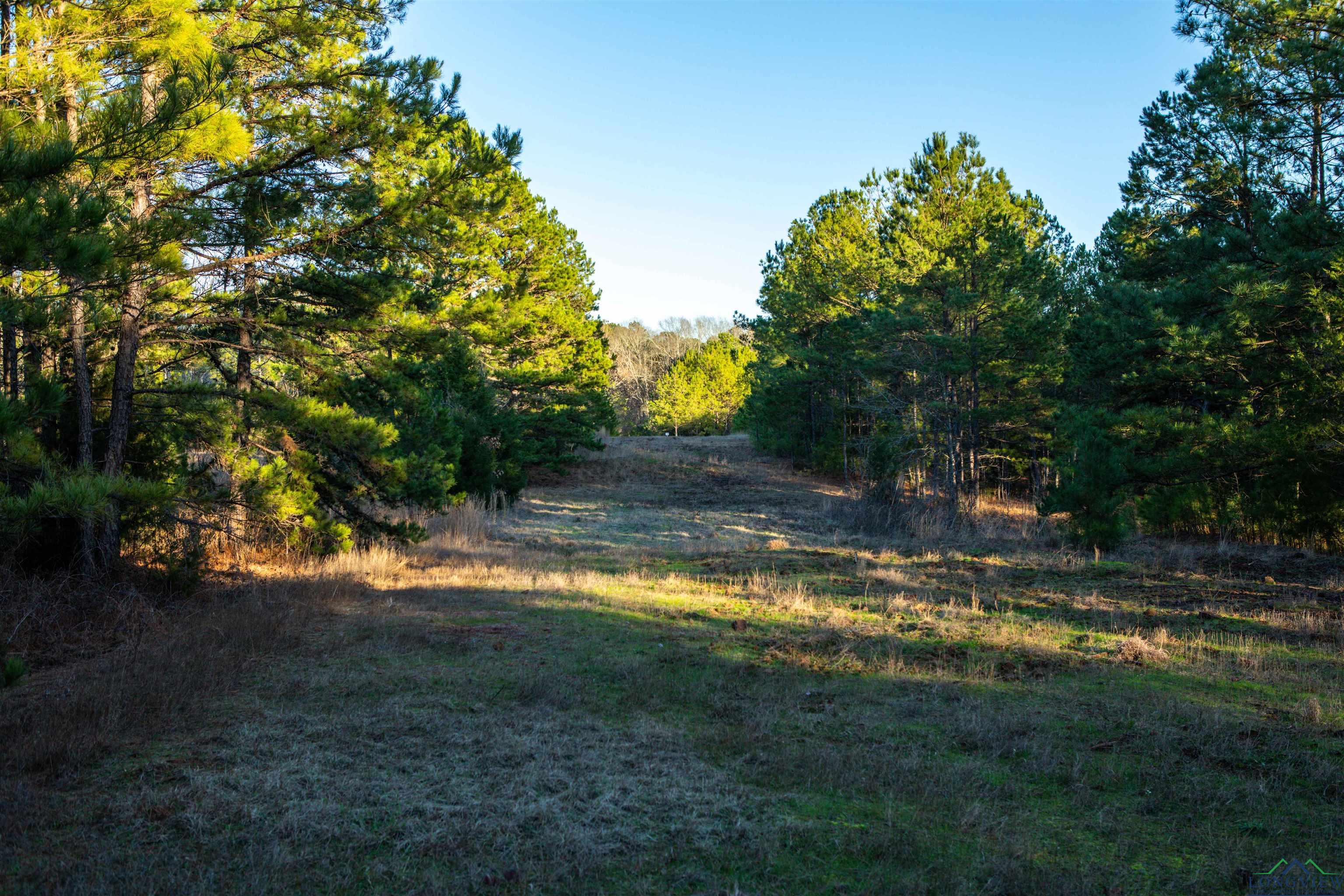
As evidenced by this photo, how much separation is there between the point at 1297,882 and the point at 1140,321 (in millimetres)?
14835

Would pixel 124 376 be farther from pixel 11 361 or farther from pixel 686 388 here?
pixel 686 388

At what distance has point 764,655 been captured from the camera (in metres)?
7.29

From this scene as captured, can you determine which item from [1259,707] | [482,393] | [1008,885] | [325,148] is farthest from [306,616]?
[482,393]

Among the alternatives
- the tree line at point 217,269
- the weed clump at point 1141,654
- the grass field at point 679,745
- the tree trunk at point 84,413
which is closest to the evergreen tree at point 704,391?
the tree line at point 217,269

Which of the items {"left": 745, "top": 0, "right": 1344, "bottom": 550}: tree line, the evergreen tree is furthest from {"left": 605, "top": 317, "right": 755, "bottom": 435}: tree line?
{"left": 745, "top": 0, "right": 1344, "bottom": 550}: tree line

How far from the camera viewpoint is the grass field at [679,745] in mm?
3484

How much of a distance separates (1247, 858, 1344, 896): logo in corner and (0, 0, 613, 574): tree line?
7.40m

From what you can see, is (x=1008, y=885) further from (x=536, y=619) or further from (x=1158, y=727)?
(x=536, y=619)

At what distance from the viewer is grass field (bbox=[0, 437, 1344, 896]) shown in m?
3.48

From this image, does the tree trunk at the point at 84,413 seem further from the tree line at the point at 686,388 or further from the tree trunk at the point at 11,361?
the tree line at the point at 686,388

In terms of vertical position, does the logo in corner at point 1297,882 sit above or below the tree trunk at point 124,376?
below

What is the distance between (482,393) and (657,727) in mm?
16660

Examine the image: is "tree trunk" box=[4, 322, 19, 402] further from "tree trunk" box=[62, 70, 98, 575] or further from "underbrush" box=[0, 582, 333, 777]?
"underbrush" box=[0, 582, 333, 777]

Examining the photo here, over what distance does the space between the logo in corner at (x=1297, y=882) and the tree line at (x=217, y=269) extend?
24.3ft
